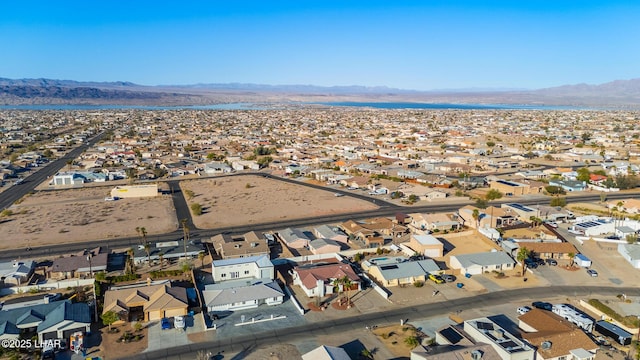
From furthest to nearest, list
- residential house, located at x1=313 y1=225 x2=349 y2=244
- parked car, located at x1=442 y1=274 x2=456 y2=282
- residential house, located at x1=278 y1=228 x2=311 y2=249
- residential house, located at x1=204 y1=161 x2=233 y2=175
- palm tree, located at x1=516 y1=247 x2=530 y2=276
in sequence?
residential house, located at x1=204 y1=161 x2=233 y2=175, residential house, located at x1=313 y1=225 x2=349 y2=244, residential house, located at x1=278 y1=228 x2=311 y2=249, palm tree, located at x1=516 y1=247 x2=530 y2=276, parked car, located at x1=442 y1=274 x2=456 y2=282

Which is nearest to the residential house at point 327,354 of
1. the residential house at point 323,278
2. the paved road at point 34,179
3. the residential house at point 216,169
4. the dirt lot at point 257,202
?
the residential house at point 323,278

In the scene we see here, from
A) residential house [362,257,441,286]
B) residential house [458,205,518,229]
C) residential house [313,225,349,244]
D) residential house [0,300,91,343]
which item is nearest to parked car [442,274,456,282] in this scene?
residential house [362,257,441,286]

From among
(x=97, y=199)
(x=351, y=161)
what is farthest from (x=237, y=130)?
(x=97, y=199)

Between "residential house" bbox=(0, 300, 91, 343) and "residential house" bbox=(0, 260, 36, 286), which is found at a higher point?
"residential house" bbox=(0, 300, 91, 343)

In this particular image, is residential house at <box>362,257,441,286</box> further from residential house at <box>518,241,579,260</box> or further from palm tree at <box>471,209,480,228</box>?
palm tree at <box>471,209,480,228</box>

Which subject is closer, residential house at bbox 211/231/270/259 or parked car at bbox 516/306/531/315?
parked car at bbox 516/306/531/315

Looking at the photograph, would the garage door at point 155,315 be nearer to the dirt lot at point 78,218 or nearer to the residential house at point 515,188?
the dirt lot at point 78,218

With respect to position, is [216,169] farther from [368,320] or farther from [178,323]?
[368,320]
